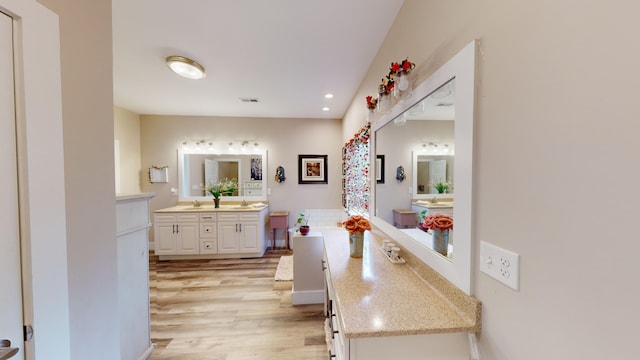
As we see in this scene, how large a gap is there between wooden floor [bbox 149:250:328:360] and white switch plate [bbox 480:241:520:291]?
1.60 metres

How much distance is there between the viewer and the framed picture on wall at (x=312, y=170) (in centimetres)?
462

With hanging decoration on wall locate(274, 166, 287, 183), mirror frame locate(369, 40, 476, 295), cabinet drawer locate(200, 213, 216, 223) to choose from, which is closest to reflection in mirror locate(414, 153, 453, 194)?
mirror frame locate(369, 40, 476, 295)

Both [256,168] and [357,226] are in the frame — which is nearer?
[357,226]

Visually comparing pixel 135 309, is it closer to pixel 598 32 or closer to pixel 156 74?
pixel 156 74

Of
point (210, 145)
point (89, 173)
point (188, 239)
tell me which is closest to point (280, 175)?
point (210, 145)

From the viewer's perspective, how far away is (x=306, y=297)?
2.59m

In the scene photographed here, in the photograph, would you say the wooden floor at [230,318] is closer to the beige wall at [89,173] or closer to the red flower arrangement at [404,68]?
the beige wall at [89,173]

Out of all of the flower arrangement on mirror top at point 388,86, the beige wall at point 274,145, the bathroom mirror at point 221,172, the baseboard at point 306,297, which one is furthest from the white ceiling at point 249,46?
the baseboard at point 306,297

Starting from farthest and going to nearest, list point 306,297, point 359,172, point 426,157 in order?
point 359,172 → point 306,297 → point 426,157

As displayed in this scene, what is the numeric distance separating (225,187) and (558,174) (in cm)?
461

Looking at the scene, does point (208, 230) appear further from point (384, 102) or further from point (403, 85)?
point (403, 85)

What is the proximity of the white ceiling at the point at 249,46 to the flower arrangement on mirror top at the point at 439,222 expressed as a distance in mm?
1455

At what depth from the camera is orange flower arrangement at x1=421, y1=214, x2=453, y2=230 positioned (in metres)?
1.14

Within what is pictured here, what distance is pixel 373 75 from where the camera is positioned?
231 cm
